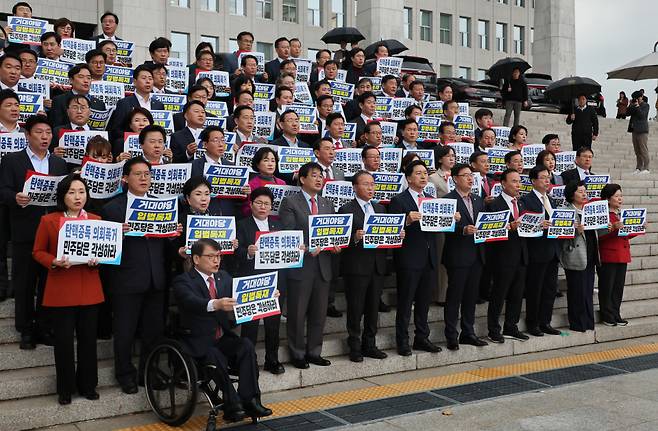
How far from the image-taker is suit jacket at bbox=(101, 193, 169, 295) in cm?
703

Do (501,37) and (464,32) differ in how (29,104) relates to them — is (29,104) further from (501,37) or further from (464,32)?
(501,37)

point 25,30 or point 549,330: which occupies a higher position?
point 25,30

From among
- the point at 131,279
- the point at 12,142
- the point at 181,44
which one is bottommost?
the point at 131,279

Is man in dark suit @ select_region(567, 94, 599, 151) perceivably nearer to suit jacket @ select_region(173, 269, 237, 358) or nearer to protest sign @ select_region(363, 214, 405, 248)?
protest sign @ select_region(363, 214, 405, 248)

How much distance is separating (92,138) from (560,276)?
7.33 metres

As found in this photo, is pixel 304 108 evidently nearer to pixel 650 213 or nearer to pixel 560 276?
pixel 560 276

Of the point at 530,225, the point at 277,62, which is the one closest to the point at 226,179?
the point at 530,225

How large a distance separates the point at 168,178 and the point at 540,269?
5.04 meters

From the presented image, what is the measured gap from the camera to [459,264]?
9.16 meters

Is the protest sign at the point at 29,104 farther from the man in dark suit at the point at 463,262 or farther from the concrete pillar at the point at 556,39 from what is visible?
the concrete pillar at the point at 556,39

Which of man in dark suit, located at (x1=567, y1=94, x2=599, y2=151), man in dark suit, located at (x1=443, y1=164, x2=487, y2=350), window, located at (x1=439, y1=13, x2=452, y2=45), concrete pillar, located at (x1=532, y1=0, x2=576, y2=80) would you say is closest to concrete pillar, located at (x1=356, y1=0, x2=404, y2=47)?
concrete pillar, located at (x1=532, y1=0, x2=576, y2=80)

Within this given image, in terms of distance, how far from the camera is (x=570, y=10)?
108 ft

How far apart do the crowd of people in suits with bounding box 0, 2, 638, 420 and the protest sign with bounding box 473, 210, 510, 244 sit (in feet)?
0.41

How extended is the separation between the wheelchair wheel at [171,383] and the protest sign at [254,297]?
582 millimetres
